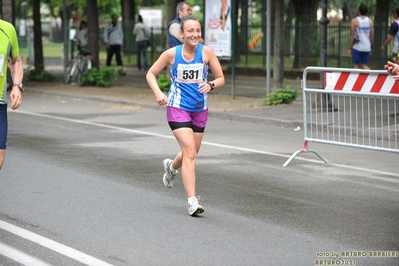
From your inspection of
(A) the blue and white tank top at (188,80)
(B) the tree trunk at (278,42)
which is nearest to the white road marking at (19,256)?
(A) the blue and white tank top at (188,80)

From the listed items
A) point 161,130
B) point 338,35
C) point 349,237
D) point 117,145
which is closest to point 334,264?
point 349,237

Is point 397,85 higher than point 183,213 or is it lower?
higher

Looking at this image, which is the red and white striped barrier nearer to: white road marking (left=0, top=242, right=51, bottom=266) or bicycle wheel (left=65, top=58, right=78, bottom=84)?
white road marking (left=0, top=242, right=51, bottom=266)

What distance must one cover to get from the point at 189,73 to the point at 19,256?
97.3 inches

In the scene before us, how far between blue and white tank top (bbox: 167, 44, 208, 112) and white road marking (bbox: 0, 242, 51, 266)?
2.18 m

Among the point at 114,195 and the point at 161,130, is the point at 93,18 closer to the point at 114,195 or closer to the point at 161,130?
the point at 161,130

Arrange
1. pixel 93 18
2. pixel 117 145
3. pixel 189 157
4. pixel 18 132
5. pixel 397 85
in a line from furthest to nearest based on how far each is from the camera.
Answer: pixel 93 18 → pixel 18 132 → pixel 117 145 → pixel 397 85 → pixel 189 157

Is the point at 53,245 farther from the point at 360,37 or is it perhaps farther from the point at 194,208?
the point at 360,37

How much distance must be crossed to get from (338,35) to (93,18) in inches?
309

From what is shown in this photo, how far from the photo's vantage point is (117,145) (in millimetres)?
12852

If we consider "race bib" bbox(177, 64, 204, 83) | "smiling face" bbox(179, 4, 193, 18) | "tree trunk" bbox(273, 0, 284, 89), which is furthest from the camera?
"tree trunk" bbox(273, 0, 284, 89)

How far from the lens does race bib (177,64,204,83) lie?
315 inches

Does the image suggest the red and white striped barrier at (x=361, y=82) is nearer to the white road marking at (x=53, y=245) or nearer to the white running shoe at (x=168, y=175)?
the white running shoe at (x=168, y=175)

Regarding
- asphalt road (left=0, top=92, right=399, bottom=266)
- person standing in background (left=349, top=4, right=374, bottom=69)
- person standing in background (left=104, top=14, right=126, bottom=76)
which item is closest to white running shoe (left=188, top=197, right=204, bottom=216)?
asphalt road (left=0, top=92, right=399, bottom=266)
